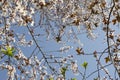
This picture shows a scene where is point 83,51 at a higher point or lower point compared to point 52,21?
lower

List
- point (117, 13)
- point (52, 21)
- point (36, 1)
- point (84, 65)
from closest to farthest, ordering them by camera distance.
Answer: point (84, 65)
point (117, 13)
point (36, 1)
point (52, 21)

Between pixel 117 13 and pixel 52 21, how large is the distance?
1.79 meters

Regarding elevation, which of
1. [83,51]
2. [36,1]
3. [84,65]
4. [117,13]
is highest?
[36,1]

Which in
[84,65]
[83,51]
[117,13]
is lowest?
[84,65]

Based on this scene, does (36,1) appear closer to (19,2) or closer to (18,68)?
(19,2)

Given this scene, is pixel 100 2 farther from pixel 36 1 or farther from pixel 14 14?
pixel 14 14

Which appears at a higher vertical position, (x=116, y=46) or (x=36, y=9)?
(x=36, y=9)

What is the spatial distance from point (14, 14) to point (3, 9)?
0.86ft

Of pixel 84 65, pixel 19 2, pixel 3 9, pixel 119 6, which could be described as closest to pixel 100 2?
pixel 119 6

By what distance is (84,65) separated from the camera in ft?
14.4

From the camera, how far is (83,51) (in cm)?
534

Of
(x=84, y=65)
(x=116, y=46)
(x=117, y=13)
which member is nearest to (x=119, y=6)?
(x=117, y=13)

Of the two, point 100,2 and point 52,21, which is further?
point 52,21

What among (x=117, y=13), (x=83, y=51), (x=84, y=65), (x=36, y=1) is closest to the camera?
(x=84, y=65)
